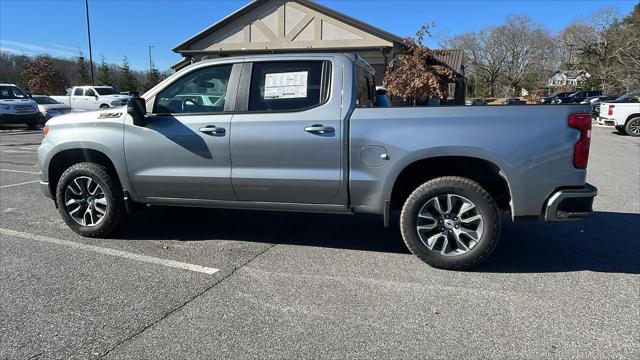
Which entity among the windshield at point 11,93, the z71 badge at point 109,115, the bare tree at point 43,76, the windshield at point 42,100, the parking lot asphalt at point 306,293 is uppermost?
the bare tree at point 43,76

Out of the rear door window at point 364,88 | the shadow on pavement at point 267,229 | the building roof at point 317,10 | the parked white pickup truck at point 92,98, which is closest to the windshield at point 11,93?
the parked white pickup truck at point 92,98

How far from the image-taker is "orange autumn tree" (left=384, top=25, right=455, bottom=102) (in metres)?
17.5

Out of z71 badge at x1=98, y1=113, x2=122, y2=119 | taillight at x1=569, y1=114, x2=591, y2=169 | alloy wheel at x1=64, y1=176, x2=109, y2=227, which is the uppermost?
z71 badge at x1=98, y1=113, x2=122, y2=119

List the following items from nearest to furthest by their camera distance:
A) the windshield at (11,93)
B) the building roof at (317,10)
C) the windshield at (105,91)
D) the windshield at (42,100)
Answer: the windshield at (11,93), the building roof at (317,10), the windshield at (42,100), the windshield at (105,91)

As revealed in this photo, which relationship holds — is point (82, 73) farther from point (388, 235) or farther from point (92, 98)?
point (388, 235)

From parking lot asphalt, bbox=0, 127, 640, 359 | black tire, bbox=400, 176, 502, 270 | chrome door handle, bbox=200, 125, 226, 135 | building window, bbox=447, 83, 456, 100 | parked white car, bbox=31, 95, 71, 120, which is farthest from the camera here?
building window, bbox=447, 83, 456, 100

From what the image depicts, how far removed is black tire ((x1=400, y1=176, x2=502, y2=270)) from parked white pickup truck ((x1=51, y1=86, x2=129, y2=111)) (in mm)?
25136

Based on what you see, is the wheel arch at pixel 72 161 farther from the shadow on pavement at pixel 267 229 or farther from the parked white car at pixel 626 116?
the parked white car at pixel 626 116

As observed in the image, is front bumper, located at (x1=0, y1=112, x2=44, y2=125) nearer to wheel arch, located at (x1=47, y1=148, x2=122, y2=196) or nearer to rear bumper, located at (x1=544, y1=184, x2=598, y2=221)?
wheel arch, located at (x1=47, y1=148, x2=122, y2=196)

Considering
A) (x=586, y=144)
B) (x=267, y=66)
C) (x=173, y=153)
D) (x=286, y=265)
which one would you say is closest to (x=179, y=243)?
(x=173, y=153)

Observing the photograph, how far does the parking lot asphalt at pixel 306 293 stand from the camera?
2.88 meters

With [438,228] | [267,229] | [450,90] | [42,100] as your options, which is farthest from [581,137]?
[450,90]

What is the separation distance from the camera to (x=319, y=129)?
408 cm

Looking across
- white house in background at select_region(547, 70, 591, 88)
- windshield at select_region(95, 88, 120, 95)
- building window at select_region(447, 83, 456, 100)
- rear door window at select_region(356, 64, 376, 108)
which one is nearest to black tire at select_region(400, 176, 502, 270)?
rear door window at select_region(356, 64, 376, 108)
